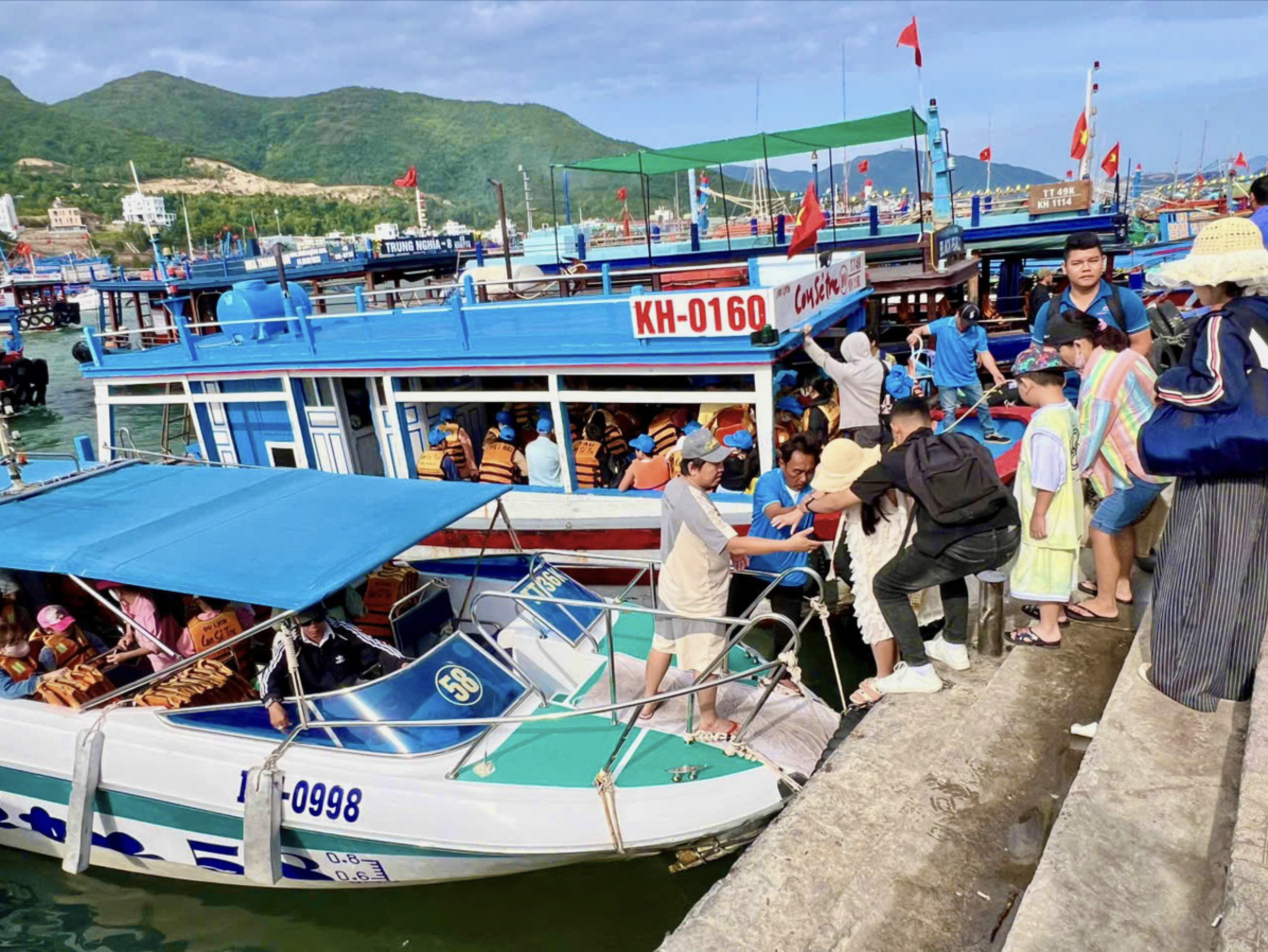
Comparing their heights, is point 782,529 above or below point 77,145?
below

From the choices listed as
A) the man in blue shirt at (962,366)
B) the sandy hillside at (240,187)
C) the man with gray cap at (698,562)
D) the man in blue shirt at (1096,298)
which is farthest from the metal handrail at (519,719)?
the sandy hillside at (240,187)

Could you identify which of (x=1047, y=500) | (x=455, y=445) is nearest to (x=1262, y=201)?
(x=1047, y=500)

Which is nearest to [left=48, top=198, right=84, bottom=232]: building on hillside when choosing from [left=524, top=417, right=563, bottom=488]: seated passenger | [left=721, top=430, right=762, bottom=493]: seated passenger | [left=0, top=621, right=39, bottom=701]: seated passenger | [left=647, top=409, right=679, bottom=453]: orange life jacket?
[left=524, top=417, right=563, bottom=488]: seated passenger

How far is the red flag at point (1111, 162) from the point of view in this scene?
25653 mm

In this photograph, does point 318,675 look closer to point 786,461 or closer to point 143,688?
point 143,688

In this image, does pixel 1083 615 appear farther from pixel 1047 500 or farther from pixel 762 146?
pixel 762 146

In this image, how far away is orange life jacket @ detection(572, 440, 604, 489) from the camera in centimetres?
822

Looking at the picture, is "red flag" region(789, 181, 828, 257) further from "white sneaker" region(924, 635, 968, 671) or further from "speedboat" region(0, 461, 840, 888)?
"white sneaker" region(924, 635, 968, 671)

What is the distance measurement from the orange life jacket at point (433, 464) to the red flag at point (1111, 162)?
2506 centimetres

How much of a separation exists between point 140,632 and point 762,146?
15.0m

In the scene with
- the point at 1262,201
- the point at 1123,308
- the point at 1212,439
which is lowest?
the point at 1212,439

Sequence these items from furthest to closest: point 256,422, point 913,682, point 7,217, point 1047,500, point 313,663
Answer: point 7,217 < point 256,422 < point 313,663 < point 913,682 < point 1047,500

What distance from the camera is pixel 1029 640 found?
4086 millimetres

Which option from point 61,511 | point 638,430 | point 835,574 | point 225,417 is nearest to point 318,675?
point 61,511
